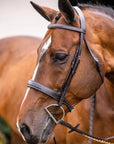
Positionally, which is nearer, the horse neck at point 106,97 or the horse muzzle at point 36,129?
the horse muzzle at point 36,129

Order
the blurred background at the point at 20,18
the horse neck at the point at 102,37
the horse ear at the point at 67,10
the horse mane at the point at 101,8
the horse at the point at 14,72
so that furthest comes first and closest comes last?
1. the blurred background at the point at 20,18
2. the horse at the point at 14,72
3. the horse mane at the point at 101,8
4. the horse neck at the point at 102,37
5. the horse ear at the point at 67,10

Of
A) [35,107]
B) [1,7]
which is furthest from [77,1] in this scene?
[1,7]

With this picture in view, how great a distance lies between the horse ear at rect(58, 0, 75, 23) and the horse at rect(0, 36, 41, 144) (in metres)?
1.49

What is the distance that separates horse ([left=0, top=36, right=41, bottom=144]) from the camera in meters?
3.33

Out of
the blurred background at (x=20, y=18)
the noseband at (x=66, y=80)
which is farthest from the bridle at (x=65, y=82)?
the blurred background at (x=20, y=18)

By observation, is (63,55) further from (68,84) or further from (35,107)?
(35,107)

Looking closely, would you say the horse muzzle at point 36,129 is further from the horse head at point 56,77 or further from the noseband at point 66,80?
the noseband at point 66,80

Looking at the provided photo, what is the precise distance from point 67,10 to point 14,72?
199 centimetres

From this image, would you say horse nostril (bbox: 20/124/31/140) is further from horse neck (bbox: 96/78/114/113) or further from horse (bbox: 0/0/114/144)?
horse neck (bbox: 96/78/114/113)

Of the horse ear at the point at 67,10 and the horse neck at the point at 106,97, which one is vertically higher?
the horse ear at the point at 67,10

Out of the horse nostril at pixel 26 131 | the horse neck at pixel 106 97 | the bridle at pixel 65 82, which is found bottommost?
the horse neck at pixel 106 97

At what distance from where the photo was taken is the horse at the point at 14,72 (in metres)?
3.33

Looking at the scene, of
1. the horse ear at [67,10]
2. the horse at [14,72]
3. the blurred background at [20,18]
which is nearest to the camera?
the horse ear at [67,10]

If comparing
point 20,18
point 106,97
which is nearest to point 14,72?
point 106,97
